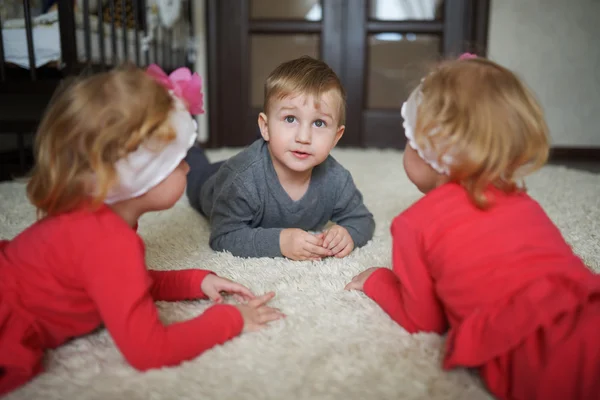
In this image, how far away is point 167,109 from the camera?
0.69 metres

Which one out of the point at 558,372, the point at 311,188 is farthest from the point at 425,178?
the point at 311,188

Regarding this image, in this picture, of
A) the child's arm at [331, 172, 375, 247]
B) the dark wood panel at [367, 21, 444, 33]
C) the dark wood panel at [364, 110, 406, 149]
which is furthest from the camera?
the dark wood panel at [364, 110, 406, 149]

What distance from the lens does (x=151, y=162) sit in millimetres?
689

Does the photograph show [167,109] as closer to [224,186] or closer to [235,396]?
[235,396]

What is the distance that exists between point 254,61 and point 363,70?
63 centimetres

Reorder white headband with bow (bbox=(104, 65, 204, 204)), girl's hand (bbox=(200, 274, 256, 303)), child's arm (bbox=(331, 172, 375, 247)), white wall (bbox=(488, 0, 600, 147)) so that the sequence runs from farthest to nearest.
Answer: white wall (bbox=(488, 0, 600, 147)) → child's arm (bbox=(331, 172, 375, 247)) → girl's hand (bbox=(200, 274, 256, 303)) → white headband with bow (bbox=(104, 65, 204, 204))

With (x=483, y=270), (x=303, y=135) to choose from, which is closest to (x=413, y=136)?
(x=483, y=270)

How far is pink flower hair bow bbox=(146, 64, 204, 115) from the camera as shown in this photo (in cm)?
74

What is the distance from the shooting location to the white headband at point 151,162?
0.67 metres

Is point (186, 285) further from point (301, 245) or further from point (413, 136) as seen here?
point (413, 136)

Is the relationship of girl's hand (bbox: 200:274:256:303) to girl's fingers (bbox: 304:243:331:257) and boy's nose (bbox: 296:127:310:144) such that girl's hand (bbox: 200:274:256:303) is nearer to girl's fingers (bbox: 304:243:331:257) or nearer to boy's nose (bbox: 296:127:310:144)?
girl's fingers (bbox: 304:243:331:257)

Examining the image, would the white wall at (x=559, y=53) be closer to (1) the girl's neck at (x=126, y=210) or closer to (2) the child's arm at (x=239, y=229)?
(2) the child's arm at (x=239, y=229)

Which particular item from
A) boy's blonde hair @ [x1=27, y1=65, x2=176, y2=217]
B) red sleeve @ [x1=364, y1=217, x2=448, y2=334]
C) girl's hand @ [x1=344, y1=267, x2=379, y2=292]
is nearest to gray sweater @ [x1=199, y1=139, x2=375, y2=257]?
girl's hand @ [x1=344, y1=267, x2=379, y2=292]

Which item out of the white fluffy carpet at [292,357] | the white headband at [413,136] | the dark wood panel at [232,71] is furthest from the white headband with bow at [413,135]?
the dark wood panel at [232,71]
